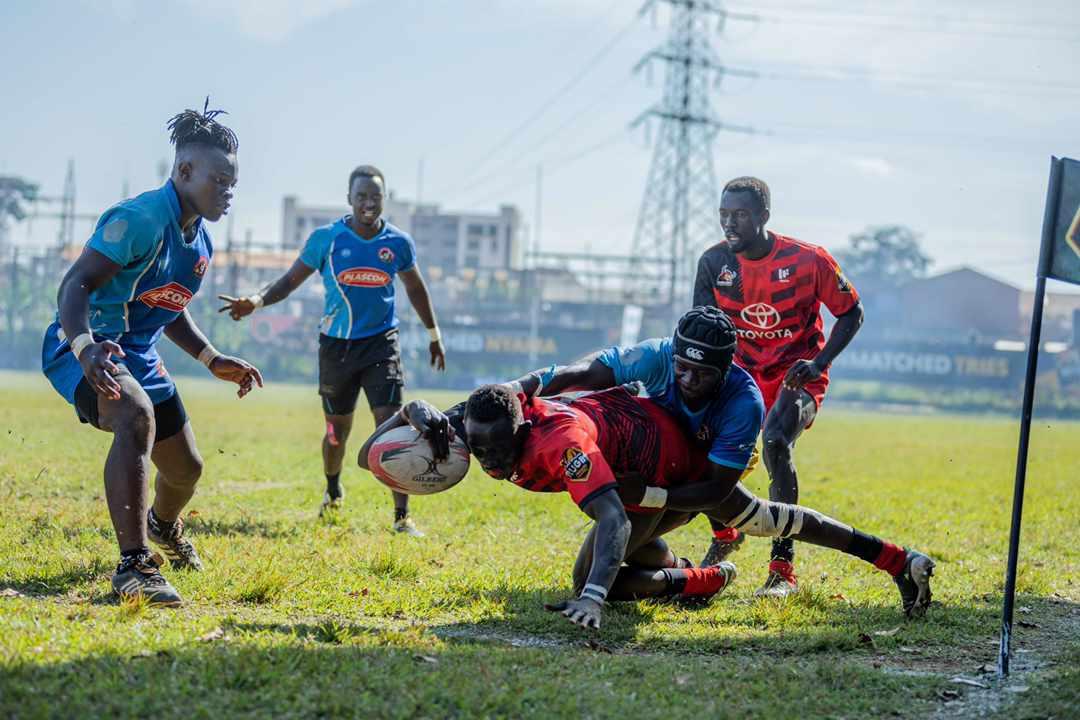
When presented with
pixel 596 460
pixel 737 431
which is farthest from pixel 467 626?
pixel 737 431

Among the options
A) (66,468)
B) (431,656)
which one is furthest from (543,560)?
(66,468)

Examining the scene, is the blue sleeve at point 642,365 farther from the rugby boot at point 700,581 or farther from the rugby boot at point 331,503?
the rugby boot at point 331,503

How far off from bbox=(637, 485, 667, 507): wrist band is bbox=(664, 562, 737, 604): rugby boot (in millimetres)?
800

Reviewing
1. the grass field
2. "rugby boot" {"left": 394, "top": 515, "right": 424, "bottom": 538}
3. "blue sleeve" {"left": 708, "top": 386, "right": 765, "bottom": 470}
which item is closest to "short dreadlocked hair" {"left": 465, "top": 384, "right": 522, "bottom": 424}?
the grass field

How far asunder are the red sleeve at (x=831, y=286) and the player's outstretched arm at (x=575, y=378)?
1951mm

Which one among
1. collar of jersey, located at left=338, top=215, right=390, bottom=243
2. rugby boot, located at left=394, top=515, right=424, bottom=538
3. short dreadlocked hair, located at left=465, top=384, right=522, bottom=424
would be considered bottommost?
rugby boot, located at left=394, top=515, right=424, bottom=538

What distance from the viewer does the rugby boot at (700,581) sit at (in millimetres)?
6520

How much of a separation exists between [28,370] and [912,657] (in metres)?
54.4

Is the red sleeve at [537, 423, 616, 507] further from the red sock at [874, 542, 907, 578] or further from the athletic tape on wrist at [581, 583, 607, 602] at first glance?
the red sock at [874, 542, 907, 578]

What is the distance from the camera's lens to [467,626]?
5777 millimetres

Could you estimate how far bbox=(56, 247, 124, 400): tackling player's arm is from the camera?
5473mm

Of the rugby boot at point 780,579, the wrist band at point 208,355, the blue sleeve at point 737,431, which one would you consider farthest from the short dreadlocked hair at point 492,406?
the rugby boot at point 780,579

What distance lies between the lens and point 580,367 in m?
6.33

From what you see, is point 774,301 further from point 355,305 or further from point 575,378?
point 355,305
